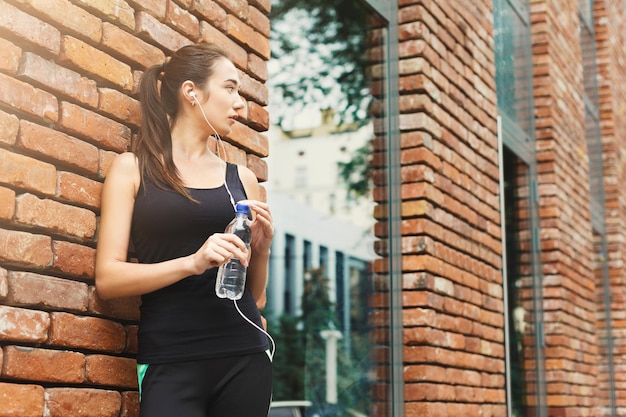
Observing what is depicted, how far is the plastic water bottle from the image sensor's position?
236cm

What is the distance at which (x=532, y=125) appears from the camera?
6891 mm

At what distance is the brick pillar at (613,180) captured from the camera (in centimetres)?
937

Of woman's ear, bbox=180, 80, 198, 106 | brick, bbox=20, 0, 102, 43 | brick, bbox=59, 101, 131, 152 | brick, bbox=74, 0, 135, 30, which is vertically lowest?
brick, bbox=59, 101, 131, 152

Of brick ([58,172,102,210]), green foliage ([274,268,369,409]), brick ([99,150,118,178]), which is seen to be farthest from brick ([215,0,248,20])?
green foliage ([274,268,369,409])

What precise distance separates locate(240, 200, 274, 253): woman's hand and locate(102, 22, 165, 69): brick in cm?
61

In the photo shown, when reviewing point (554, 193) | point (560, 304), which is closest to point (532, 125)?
point (554, 193)

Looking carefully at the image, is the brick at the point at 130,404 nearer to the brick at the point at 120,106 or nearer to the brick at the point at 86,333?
the brick at the point at 86,333

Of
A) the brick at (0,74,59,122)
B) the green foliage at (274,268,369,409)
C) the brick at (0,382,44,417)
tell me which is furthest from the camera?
the green foliage at (274,268,369,409)

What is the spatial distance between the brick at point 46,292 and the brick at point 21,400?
20 centimetres

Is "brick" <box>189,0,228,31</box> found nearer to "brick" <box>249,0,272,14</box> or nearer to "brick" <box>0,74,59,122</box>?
"brick" <box>249,0,272,14</box>

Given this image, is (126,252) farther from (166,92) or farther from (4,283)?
(166,92)

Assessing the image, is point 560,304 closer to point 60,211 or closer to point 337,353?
point 337,353

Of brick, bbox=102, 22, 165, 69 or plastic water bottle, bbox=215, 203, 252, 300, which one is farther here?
brick, bbox=102, 22, 165, 69

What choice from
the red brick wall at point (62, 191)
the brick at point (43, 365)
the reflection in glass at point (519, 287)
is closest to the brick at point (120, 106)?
the red brick wall at point (62, 191)
